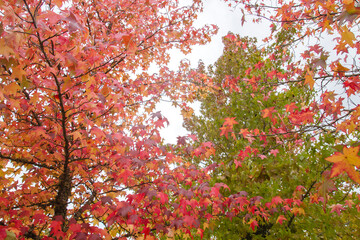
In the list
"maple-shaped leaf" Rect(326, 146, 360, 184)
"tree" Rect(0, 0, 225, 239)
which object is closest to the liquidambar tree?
"tree" Rect(0, 0, 225, 239)

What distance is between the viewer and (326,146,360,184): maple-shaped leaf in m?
1.48

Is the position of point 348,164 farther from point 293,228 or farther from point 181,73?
point 181,73

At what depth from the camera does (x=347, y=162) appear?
5.00 feet

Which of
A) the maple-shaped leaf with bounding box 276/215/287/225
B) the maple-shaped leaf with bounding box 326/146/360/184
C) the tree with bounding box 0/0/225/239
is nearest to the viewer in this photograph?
the maple-shaped leaf with bounding box 326/146/360/184

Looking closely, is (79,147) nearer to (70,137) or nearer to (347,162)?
(70,137)

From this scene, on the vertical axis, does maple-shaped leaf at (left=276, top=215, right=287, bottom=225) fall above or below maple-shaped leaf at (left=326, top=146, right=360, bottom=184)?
above

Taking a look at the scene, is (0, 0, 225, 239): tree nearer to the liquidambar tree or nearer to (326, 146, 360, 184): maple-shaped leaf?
the liquidambar tree

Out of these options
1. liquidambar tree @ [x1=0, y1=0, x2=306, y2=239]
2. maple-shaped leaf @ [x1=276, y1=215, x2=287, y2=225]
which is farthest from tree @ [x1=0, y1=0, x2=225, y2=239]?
maple-shaped leaf @ [x1=276, y1=215, x2=287, y2=225]

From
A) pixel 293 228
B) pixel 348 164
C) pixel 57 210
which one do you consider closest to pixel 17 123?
pixel 57 210

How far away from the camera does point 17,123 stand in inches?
141

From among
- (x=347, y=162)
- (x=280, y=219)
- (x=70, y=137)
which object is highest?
(x=70, y=137)

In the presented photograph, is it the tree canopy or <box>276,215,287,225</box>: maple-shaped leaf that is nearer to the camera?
the tree canopy

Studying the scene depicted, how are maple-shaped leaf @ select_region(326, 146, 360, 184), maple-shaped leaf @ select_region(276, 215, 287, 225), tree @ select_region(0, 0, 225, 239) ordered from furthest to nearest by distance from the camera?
maple-shaped leaf @ select_region(276, 215, 287, 225) < tree @ select_region(0, 0, 225, 239) < maple-shaped leaf @ select_region(326, 146, 360, 184)

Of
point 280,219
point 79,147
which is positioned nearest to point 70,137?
point 79,147
